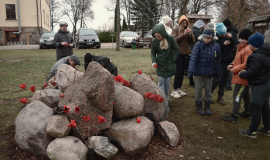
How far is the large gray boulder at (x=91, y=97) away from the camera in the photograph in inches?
117

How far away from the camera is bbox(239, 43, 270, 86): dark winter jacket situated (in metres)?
3.35

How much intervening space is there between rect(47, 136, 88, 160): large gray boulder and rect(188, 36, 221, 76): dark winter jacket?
2762 mm

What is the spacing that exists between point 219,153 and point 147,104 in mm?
1433

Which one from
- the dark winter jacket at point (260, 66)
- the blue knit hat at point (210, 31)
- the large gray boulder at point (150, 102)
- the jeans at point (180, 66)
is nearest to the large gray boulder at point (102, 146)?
the large gray boulder at point (150, 102)

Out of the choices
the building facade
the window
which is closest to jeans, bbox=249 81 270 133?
the building facade

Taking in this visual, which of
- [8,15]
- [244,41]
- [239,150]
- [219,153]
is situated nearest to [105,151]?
[219,153]

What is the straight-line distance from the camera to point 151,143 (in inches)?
138

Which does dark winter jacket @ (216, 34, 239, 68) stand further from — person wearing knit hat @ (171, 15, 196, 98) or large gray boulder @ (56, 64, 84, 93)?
large gray boulder @ (56, 64, 84, 93)

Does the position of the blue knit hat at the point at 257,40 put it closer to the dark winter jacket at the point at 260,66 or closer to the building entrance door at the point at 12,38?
the dark winter jacket at the point at 260,66

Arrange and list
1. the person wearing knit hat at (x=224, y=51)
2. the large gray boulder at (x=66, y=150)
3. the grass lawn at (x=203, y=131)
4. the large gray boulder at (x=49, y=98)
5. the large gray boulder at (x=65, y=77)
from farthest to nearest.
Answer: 1. the person wearing knit hat at (x=224, y=51)
2. the large gray boulder at (x=49, y=98)
3. the large gray boulder at (x=65, y=77)
4. the grass lawn at (x=203, y=131)
5. the large gray boulder at (x=66, y=150)

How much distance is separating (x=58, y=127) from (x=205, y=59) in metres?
3.15

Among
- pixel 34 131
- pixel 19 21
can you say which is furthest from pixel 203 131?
pixel 19 21

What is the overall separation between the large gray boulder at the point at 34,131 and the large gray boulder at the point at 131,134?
36.5 inches

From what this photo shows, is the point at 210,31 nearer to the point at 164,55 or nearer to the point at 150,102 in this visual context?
the point at 164,55
